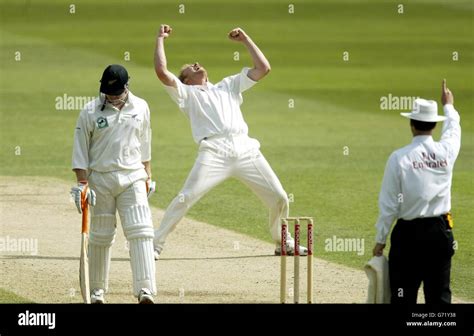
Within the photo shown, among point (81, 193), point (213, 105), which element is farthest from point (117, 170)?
point (213, 105)

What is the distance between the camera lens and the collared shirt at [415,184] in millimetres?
8789

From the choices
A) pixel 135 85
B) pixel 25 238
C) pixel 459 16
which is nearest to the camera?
pixel 25 238

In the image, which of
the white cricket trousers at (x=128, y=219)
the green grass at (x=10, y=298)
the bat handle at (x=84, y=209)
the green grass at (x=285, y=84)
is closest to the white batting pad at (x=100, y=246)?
the white cricket trousers at (x=128, y=219)

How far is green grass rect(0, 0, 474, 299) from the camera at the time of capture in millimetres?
15828

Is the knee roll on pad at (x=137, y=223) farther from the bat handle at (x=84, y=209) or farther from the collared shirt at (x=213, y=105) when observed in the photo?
the collared shirt at (x=213, y=105)

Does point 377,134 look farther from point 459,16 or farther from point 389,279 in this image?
point 459,16

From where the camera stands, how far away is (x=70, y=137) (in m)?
21.3

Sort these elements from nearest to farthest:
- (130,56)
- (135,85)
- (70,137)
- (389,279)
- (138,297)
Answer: (389,279) < (138,297) < (70,137) < (135,85) < (130,56)

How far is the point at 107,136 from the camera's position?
1021 centimetres

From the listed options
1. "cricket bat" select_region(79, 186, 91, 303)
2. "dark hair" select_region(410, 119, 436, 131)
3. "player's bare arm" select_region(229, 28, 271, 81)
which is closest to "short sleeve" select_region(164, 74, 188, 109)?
"player's bare arm" select_region(229, 28, 271, 81)

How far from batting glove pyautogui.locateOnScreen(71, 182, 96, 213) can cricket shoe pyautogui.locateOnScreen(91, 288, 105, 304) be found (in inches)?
31.7

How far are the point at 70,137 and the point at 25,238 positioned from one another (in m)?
8.02

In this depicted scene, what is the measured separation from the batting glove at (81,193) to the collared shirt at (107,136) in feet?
0.55
